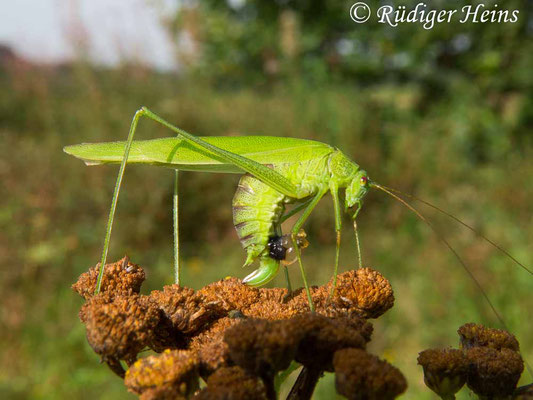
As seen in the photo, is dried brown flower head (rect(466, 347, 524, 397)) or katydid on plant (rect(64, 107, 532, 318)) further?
katydid on plant (rect(64, 107, 532, 318))

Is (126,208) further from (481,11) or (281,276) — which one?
(481,11)

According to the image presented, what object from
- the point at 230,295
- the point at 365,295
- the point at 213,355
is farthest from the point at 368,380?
the point at 230,295

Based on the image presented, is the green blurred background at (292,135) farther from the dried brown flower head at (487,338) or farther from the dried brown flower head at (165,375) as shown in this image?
the dried brown flower head at (165,375)

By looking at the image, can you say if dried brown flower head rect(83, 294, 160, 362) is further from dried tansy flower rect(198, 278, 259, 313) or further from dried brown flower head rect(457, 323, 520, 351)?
dried brown flower head rect(457, 323, 520, 351)

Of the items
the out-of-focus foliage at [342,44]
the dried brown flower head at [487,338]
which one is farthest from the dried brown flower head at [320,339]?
the out-of-focus foliage at [342,44]

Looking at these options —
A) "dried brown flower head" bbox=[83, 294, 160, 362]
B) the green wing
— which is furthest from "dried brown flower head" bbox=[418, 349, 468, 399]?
the green wing

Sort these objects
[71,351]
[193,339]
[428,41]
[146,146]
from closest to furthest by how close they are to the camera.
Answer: [193,339], [146,146], [71,351], [428,41]

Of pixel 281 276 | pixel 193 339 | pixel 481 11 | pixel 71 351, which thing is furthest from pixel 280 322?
pixel 481 11
